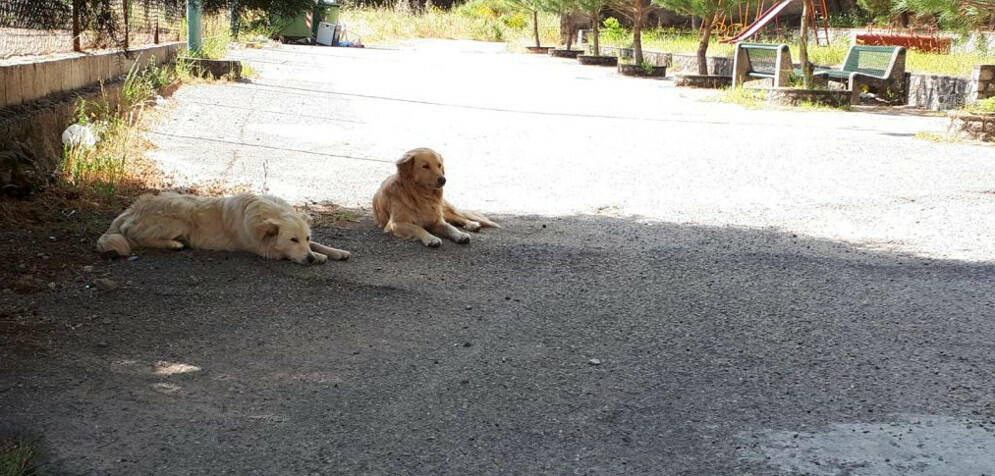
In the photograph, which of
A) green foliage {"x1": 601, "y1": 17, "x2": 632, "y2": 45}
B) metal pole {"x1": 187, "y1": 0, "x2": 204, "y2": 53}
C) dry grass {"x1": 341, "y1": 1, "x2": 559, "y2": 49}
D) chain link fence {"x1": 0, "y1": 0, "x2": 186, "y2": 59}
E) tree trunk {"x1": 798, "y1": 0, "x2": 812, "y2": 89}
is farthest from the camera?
dry grass {"x1": 341, "y1": 1, "x2": 559, "y2": 49}

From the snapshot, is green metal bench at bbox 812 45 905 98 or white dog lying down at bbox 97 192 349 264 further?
green metal bench at bbox 812 45 905 98

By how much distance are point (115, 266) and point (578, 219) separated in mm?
3607

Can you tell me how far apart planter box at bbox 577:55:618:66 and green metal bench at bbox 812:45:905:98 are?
11.1 metres

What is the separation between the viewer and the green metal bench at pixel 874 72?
61.6ft

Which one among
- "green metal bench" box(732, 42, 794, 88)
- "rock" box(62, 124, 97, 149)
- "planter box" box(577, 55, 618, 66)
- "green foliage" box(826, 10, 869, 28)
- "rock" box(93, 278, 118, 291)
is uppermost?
"green foliage" box(826, 10, 869, 28)

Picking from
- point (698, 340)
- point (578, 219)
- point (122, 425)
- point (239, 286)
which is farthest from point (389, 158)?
point (122, 425)

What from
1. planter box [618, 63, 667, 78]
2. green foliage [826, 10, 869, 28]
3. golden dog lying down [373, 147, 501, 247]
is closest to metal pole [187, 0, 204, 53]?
planter box [618, 63, 667, 78]

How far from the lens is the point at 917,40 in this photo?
27484mm

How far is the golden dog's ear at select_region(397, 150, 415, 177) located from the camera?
691cm

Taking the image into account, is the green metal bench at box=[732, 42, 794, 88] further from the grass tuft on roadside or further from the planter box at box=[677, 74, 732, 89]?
the grass tuft on roadside

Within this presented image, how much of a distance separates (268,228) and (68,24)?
10.1 ft

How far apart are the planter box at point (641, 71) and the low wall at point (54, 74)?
15.4 metres

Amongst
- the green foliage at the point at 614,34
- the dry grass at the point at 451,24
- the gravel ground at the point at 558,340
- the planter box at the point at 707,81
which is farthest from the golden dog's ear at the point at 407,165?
the dry grass at the point at 451,24

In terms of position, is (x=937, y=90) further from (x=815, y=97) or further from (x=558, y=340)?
(x=558, y=340)
